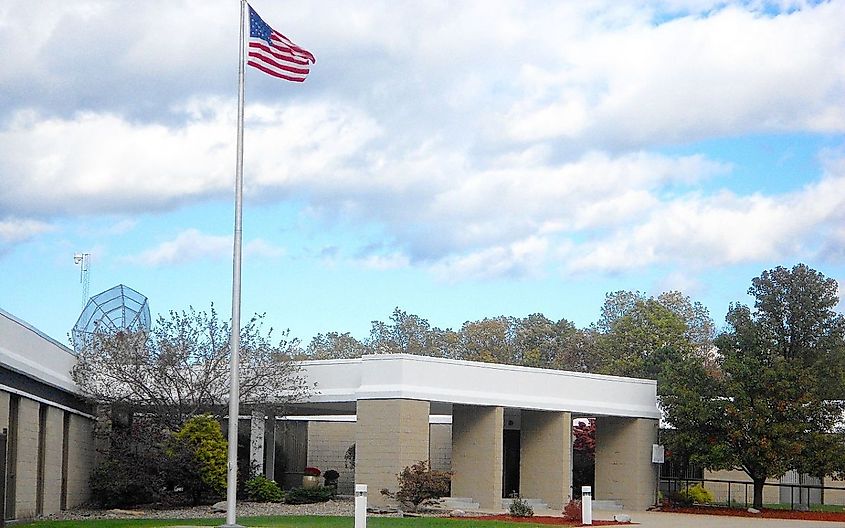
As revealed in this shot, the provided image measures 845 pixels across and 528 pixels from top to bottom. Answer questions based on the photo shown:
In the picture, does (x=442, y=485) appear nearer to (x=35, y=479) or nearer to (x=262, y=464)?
(x=262, y=464)

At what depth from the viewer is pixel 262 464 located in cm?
3997

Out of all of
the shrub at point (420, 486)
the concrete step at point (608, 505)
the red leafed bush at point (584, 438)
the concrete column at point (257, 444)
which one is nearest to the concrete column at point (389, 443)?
the shrub at point (420, 486)

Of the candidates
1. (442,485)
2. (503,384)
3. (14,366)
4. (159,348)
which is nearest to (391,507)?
(442,485)

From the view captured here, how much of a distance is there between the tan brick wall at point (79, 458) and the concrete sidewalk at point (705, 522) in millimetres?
15084

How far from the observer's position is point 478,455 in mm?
37219

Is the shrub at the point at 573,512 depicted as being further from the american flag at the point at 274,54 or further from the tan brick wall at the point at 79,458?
the american flag at the point at 274,54

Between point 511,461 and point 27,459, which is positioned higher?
point 27,459

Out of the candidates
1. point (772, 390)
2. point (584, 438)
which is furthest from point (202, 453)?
point (584, 438)

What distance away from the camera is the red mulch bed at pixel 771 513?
36.4 meters

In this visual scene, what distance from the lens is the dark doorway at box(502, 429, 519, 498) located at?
152ft

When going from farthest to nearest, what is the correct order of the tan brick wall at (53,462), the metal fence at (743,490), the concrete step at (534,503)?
the metal fence at (743,490) < the concrete step at (534,503) < the tan brick wall at (53,462)

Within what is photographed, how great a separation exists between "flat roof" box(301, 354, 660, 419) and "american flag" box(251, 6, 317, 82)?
40.0ft

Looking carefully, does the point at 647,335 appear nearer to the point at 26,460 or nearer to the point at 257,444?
the point at 257,444

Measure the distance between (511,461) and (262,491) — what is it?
1194cm
